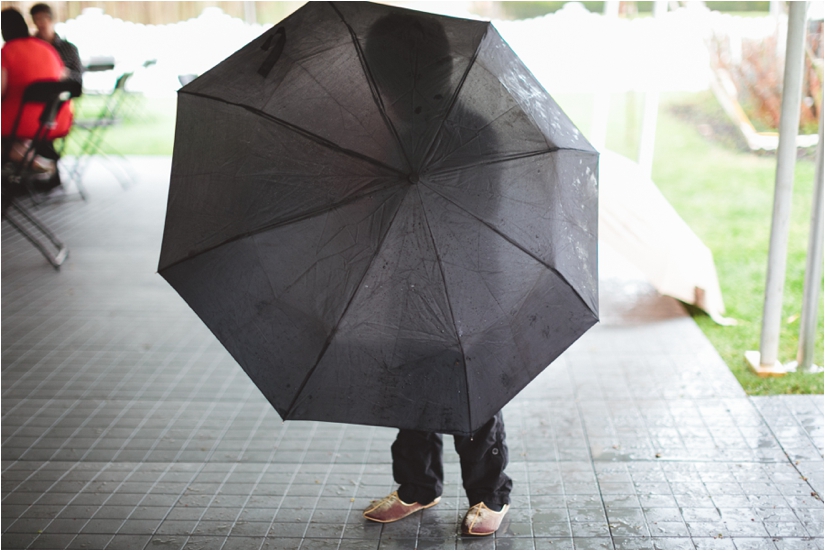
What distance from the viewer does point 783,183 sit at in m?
4.13

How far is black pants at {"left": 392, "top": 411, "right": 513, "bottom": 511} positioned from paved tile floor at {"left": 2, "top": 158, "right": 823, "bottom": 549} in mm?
134

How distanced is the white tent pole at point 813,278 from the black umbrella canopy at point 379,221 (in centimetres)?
233

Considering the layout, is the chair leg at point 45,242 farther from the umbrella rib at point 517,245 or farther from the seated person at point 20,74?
the umbrella rib at point 517,245

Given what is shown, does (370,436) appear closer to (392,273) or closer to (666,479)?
(666,479)

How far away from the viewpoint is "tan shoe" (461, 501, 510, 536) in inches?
120

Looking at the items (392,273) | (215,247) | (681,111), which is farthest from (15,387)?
(681,111)

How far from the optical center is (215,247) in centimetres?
232

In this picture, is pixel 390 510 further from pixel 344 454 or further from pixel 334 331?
pixel 334 331

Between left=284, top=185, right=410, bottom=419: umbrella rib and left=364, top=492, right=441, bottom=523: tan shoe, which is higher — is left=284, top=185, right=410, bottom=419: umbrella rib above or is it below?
above

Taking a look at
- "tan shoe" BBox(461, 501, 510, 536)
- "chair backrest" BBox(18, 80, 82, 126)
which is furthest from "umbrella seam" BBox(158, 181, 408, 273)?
"chair backrest" BBox(18, 80, 82, 126)

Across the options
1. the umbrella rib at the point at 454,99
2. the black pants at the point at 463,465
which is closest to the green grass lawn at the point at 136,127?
the black pants at the point at 463,465

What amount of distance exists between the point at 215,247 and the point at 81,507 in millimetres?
1609

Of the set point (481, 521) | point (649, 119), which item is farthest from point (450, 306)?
point (649, 119)

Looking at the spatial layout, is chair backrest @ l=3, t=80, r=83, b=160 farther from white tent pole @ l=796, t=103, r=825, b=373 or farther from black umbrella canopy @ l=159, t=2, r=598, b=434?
white tent pole @ l=796, t=103, r=825, b=373
